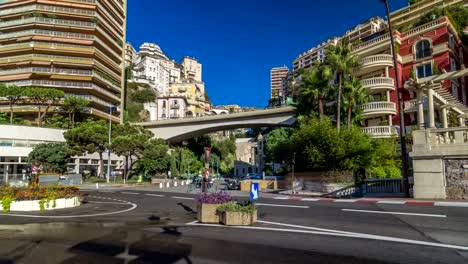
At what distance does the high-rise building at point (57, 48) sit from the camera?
6400 centimetres

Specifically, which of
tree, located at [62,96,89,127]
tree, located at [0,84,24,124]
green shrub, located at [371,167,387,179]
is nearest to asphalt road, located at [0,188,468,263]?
green shrub, located at [371,167,387,179]

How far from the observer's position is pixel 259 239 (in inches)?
344

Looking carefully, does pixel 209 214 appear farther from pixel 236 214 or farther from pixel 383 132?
pixel 383 132

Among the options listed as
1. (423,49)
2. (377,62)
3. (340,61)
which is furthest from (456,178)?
(423,49)

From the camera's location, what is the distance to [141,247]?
8.02 m

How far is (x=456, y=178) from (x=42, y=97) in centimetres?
6303

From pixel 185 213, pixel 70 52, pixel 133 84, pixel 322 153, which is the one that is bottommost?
pixel 185 213

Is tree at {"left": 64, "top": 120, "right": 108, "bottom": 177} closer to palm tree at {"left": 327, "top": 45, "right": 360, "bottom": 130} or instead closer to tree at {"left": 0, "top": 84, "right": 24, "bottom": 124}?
tree at {"left": 0, "top": 84, "right": 24, "bottom": 124}

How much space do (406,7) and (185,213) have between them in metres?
83.4

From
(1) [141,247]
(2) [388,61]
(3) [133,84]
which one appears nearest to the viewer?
(1) [141,247]

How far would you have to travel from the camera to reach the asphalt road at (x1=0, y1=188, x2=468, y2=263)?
6.98 metres

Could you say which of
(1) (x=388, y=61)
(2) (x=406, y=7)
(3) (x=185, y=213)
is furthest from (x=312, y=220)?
(2) (x=406, y=7)

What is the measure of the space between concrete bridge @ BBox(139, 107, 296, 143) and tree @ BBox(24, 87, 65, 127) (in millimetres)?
19583

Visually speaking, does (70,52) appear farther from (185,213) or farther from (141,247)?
(141,247)
